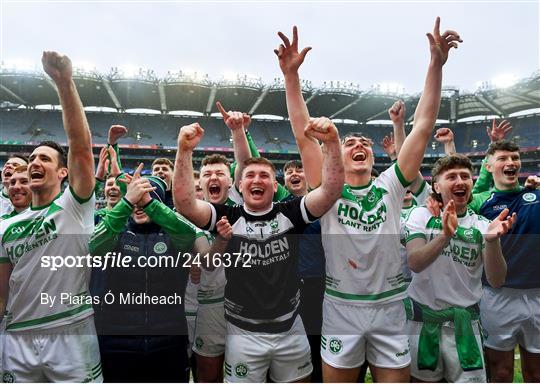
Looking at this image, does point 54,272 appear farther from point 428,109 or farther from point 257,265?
point 428,109

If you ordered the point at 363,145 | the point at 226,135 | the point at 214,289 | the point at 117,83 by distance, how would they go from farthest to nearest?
the point at 226,135
the point at 117,83
the point at 214,289
the point at 363,145

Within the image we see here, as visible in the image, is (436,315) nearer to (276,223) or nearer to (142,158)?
(276,223)

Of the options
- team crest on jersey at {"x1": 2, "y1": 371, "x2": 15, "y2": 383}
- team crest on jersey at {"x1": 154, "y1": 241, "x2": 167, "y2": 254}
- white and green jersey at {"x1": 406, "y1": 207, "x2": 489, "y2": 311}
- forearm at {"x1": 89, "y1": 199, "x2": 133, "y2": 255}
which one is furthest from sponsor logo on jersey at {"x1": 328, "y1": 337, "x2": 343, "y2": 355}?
A: team crest on jersey at {"x1": 2, "y1": 371, "x2": 15, "y2": 383}

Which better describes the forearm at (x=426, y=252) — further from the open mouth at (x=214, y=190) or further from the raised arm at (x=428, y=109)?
the open mouth at (x=214, y=190)

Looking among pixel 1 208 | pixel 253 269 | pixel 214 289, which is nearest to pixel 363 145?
pixel 253 269

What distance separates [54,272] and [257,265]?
1.40 metres

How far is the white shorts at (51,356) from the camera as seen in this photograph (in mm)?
2551

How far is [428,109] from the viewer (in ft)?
9.49

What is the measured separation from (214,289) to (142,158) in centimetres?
3119

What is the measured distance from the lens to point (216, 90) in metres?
30.0

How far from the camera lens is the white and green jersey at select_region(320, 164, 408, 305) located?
2719mm

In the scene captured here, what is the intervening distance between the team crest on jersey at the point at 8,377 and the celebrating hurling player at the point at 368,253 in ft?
6.98

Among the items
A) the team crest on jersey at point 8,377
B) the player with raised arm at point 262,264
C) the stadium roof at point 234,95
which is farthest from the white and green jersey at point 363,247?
the stadium roof at point 234,95

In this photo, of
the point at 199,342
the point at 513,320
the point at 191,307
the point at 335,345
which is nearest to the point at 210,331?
the point at 199,342
